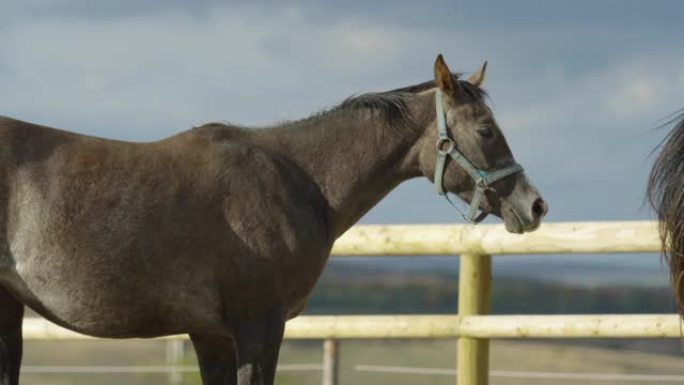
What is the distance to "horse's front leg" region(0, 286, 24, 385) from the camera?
20.5 ft

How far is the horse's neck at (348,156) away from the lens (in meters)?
6.36

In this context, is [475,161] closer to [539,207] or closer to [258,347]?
[539,207]

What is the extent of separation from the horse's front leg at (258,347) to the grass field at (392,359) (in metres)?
2.88

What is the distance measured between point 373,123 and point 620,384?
4746 millimetres

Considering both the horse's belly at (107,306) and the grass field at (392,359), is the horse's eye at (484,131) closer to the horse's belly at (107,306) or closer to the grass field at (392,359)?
the horse's belly at (107,306)

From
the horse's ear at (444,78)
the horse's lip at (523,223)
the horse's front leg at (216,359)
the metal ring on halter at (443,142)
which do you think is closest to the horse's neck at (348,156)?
the metal ring on halter at (443,142)

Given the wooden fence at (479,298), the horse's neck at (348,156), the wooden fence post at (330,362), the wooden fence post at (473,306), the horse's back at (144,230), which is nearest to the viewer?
the horse's back at (144,230)

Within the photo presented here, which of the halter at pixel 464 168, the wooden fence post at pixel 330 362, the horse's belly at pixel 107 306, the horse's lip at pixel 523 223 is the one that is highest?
the halter at pixel 464 168

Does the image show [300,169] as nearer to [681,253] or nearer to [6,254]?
[6,254]

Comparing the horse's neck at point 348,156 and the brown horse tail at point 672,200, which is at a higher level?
the horse's neck at point 348,156

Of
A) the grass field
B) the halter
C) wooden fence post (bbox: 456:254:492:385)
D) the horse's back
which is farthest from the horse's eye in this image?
the grass field

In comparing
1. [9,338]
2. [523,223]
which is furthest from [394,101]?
[9,338]

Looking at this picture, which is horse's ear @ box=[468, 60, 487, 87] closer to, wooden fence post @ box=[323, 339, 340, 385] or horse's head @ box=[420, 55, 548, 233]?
horse's head @ box=[420, 55, 548, 233]

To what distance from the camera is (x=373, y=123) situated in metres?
6.45
